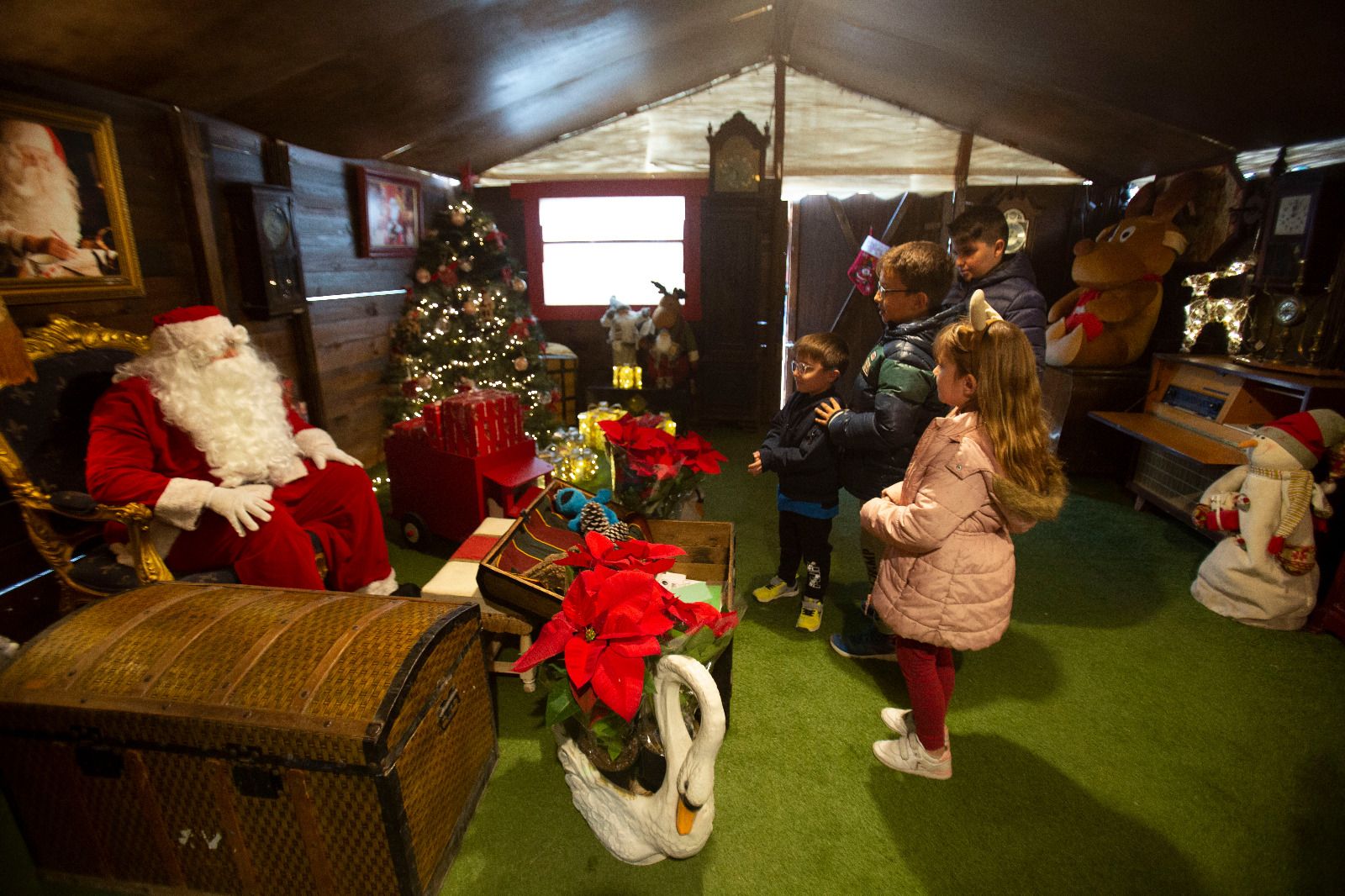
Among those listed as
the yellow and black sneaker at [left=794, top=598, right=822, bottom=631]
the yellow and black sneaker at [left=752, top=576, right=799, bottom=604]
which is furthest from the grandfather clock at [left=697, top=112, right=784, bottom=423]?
the yellow and black sneaker at [left=794, top=598, right=822, bottom=631]

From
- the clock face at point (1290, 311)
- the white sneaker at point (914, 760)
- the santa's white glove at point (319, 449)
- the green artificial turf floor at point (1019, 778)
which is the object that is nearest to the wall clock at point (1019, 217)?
the clock face at point (1290, 311)

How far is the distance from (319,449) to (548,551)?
42.1 inches

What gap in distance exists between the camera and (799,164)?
5.37m

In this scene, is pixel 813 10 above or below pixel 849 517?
above

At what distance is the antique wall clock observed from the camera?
16.0ft

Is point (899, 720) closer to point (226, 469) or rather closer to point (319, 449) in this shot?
point (319, 449)

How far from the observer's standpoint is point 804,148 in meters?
5.32

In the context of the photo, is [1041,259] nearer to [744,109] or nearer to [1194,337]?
[1194,337]

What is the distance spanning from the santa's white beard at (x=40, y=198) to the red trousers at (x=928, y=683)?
3.18 meters

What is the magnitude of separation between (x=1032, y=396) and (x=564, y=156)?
505 centimetres

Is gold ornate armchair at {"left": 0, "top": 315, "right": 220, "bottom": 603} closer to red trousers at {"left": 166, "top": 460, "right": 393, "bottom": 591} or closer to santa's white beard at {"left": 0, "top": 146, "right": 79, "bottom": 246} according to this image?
red trousers at {"left": 166, "top": 460, "right": 393, "bottom": 591}

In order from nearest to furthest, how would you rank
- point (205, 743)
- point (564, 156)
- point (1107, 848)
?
1. point (205, 743)
2. point (1107, 848)
3. point (564, 156)

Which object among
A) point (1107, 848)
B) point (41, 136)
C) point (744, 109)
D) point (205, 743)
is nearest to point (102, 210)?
point (41, 136)

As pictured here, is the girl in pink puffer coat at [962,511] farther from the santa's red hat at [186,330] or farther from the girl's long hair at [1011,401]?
the santa's red hat at [186,330]
